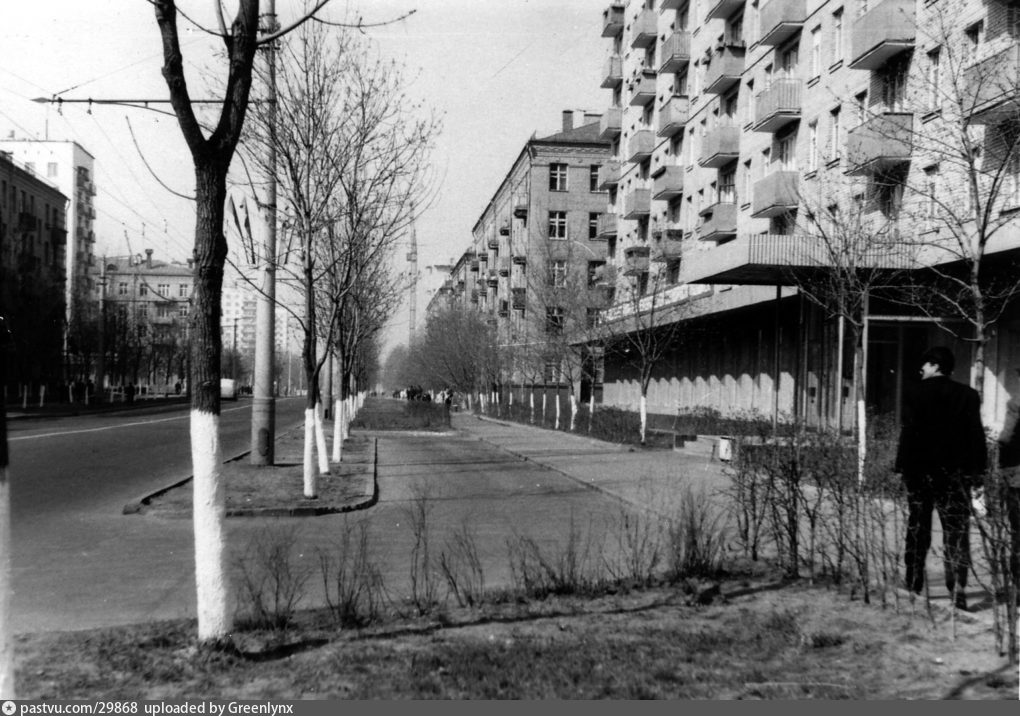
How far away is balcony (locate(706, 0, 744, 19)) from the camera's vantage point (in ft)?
131

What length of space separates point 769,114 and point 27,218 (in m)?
42.3

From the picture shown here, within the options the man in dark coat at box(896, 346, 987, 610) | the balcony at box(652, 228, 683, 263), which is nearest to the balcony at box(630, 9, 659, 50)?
the balcony at box(652, 228, 683, 263)

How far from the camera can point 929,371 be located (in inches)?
289

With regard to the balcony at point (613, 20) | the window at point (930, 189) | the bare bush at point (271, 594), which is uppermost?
the balcony at point (613, 20)

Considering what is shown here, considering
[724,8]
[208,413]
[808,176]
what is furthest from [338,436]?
[724,8]

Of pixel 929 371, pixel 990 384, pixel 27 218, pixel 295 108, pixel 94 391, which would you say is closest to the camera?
pixel 929 371

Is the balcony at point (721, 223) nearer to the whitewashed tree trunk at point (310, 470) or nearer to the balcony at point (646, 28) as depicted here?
the balcony at point (646, 28)

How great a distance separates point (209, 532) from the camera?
5.74 m

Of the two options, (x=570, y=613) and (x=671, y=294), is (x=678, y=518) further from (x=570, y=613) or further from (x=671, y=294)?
(x=671, y=294)

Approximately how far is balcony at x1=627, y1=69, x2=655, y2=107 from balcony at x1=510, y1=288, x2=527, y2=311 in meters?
12.2

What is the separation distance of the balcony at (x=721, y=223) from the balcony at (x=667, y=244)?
1586mm

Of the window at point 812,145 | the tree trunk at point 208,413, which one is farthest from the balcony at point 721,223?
the tree trunk at point 208,413

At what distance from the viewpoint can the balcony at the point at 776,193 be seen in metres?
32.2

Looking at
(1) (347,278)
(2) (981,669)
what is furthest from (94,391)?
(2) (981,669)
